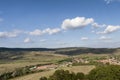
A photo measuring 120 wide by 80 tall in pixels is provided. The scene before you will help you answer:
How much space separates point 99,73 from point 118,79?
323 inches

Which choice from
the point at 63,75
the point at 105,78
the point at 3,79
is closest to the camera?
the point at 105,78

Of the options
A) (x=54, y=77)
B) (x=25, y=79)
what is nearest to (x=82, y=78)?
(x=54, y=77)

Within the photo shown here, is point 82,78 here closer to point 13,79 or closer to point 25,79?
point 25,79

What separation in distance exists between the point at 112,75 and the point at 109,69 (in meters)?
3.58

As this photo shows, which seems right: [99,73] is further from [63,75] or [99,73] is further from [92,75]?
[63,75]

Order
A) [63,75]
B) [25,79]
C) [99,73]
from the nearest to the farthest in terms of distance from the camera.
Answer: [99,73] < [63,75] < [25,79]

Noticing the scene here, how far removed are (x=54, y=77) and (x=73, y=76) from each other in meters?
12.0

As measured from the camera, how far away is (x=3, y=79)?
648 ft

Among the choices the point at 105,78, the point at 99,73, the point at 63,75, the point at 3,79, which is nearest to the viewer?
the point at 105,78

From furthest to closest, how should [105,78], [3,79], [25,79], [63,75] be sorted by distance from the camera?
[3,79]
[25,79]
[63,75]
[105,78]

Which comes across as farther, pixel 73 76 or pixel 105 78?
pixel 73 76

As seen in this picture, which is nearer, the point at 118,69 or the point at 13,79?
the point at 118,69

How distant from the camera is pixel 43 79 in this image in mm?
128375

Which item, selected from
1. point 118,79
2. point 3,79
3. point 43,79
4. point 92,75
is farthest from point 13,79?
point 118,79
